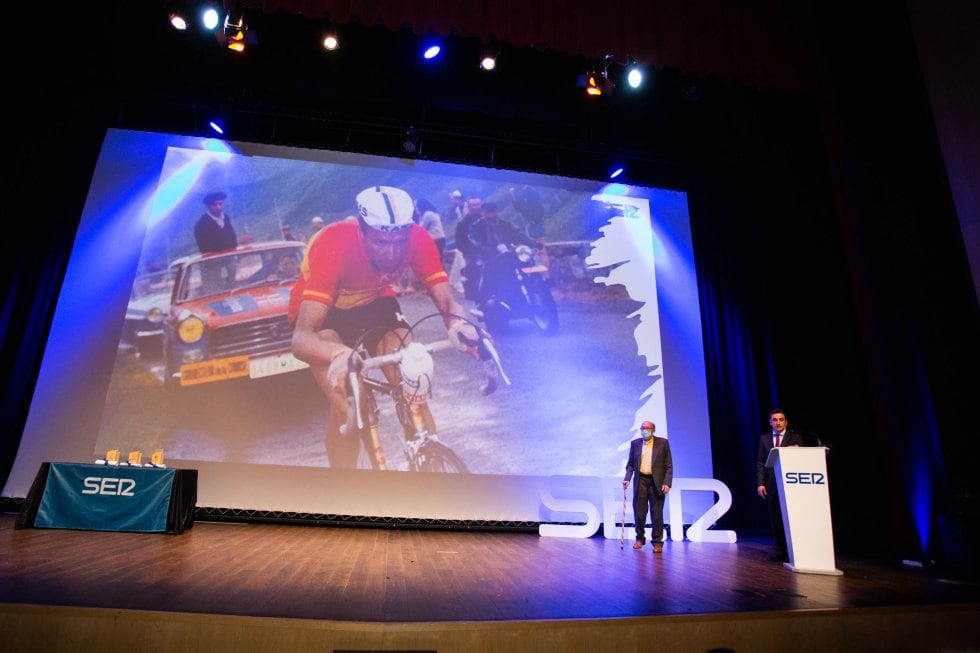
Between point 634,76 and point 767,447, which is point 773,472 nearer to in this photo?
point 767,447

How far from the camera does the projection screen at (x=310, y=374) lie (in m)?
5.76

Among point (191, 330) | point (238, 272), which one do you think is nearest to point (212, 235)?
point (238, 272)

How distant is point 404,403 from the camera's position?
19.7 ft

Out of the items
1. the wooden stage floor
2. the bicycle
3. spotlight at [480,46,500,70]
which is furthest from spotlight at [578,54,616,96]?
the wooden stage floor

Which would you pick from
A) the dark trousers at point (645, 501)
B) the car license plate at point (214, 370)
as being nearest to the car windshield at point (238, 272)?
the car license plate at point (214, 370)

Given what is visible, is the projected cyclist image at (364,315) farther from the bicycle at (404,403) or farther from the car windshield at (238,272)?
the car windshield at (238,272)

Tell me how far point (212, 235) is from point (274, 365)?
68.2 inches

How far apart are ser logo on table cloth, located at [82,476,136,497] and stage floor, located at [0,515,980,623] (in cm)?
35

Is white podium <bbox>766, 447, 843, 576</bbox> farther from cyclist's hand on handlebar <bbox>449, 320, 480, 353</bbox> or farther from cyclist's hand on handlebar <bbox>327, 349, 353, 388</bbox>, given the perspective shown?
cyclist's hand on handlebar <bbox>327, 349, 353, 388</bbox>

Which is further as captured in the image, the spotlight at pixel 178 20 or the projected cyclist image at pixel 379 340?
the projected cyclist image at pixel 379 340

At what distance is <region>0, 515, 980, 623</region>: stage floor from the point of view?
2.36 meters

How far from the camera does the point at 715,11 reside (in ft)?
16.3

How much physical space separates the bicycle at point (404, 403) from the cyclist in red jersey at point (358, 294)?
70 millimetres

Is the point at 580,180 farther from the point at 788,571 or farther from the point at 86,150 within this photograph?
the point at 86,150
